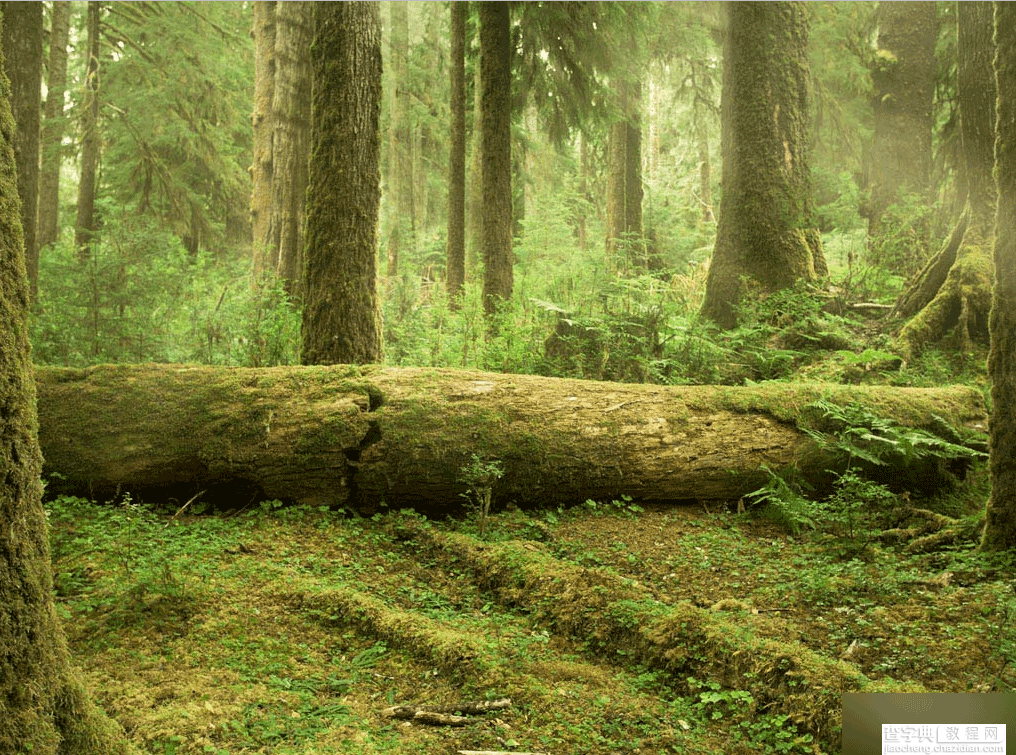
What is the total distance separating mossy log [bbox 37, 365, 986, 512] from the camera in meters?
6.06

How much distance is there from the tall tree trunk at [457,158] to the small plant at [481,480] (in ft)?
29.4

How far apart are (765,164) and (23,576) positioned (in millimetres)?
10506

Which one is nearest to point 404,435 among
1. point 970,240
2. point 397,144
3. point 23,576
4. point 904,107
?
point 23,576

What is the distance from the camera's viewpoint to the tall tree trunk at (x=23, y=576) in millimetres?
2229

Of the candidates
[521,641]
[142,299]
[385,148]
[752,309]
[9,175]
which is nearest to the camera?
[9,175]

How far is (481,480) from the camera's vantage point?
20.2ft

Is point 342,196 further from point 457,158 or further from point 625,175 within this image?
point 625,175

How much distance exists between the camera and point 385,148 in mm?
29984

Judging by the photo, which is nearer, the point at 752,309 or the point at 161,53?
the point at 752,309

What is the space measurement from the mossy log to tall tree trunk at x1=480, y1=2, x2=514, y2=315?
17.8 feet

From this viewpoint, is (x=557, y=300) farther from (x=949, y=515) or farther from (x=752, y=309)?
(x=949, y=515)

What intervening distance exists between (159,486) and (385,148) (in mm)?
26026

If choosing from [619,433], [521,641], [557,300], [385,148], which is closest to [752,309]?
[557,300]

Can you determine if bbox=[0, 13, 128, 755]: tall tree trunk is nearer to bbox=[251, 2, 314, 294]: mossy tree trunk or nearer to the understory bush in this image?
the understory bush
